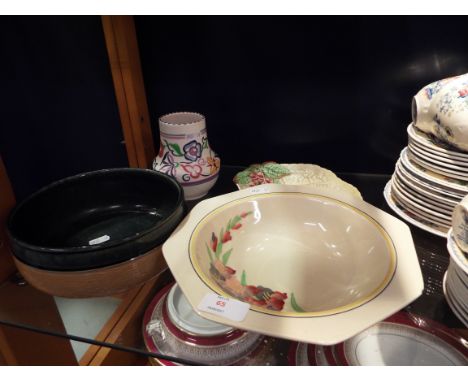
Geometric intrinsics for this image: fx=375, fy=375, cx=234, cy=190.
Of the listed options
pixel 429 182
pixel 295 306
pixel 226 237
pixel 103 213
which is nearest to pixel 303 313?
pixel 295 306

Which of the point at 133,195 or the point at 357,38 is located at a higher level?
the point at 357,38

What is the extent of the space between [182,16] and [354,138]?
0.42m

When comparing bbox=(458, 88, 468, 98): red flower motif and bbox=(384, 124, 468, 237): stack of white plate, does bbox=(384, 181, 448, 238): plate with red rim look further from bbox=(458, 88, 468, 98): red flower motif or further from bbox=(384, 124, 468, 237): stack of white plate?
bbox=(458, 88, 468, 98): red flower motif

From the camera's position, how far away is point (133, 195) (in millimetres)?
690

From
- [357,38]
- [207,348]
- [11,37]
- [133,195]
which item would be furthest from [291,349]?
[11,37]

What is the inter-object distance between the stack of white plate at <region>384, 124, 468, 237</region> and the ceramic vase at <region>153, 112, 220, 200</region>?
34cm

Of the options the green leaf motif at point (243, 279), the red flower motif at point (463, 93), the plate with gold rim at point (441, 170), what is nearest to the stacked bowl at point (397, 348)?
the green leaf motif at point (243, 279)

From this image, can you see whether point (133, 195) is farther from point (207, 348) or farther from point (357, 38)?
point (357, 38)

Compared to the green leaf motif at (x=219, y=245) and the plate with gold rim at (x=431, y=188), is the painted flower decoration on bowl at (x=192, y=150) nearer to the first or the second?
the green leaf motif at (x=219, y=245)

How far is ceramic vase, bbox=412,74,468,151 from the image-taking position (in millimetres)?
505

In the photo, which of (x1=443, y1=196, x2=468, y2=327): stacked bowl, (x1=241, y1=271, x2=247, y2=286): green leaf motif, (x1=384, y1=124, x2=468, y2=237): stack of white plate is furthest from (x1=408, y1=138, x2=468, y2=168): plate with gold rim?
(x1=241, y1=271, x2=247, y2=286): green leaf motif

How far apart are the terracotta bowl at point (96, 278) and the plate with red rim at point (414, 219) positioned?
15.2 inches

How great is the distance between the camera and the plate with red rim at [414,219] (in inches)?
22.2

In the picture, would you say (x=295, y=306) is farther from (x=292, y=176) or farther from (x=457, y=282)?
(x=292, y=176)
